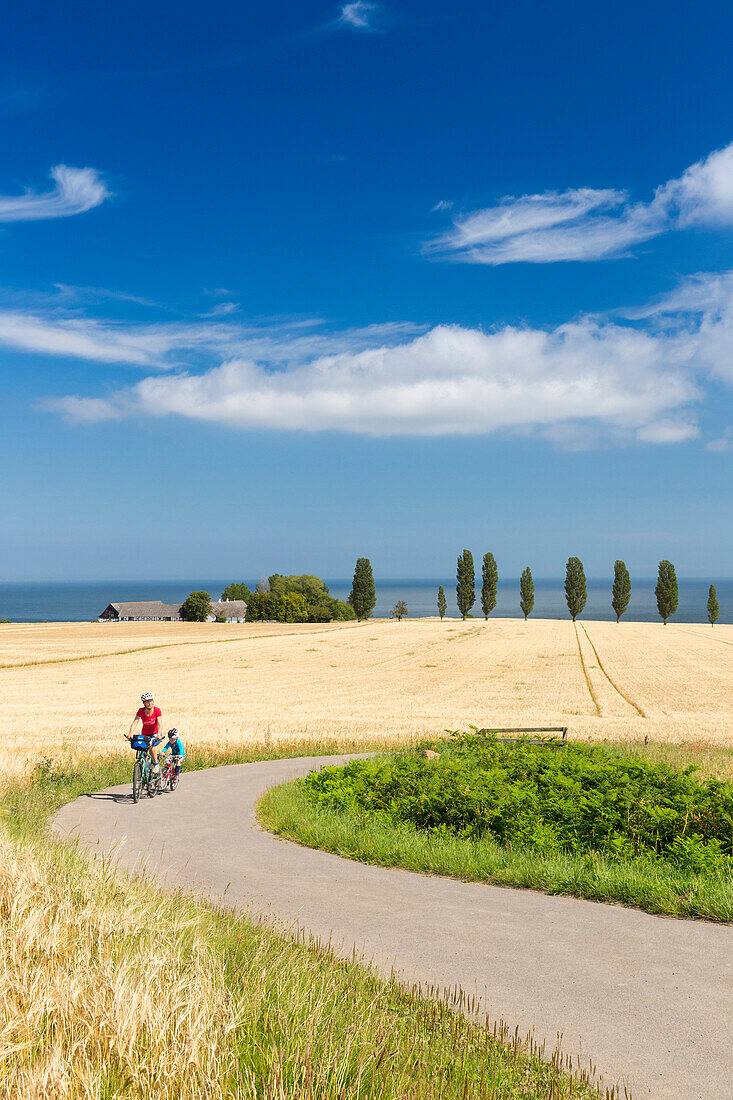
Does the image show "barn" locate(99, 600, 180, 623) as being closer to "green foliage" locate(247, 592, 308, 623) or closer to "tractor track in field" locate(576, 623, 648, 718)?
"green foliage" locate(247, 592, 308, 623)

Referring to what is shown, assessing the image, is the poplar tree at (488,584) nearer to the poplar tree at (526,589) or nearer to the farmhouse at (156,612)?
the poplar tree at (526,589)

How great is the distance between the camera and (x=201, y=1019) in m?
4.10

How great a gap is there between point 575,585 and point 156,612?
335 feet

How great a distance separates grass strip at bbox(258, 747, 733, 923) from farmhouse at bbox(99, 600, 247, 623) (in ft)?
541

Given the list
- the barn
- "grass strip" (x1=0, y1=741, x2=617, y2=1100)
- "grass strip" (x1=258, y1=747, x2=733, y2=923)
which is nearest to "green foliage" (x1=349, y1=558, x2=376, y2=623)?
the barn

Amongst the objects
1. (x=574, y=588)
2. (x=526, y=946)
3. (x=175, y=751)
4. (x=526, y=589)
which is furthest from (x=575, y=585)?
(x=526, y=946)

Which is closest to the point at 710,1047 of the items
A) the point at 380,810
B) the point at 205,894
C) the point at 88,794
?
the point at 205,894

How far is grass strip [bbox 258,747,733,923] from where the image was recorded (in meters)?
8.69

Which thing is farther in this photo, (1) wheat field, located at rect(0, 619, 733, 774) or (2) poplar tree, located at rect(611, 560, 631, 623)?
(2) poplar tree, located at rect(611, 560, 631, 623)

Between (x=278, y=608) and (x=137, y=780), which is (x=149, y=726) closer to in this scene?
(x=137, y=780)

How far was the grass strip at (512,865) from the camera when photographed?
28.5 feet

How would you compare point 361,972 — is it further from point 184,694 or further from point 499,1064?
point 184,694

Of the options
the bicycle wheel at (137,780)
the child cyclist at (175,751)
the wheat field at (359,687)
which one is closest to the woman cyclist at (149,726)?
the bicycle wheel at (137,780)

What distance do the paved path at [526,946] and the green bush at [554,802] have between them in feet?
6.17
